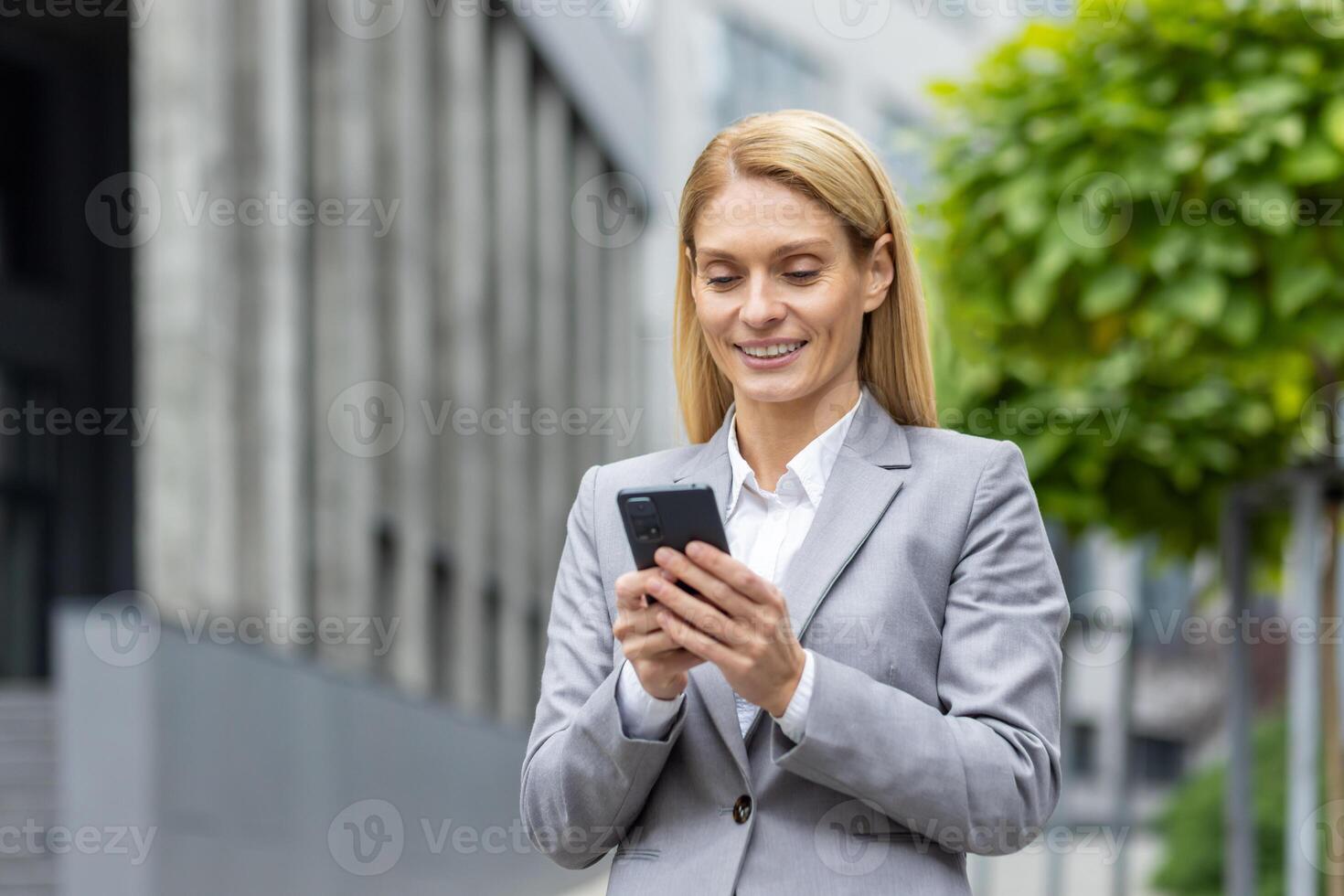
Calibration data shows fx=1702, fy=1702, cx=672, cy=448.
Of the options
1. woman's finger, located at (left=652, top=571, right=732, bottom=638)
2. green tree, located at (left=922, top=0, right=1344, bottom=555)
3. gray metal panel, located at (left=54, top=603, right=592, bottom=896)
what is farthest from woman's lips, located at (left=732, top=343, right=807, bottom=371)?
gray metal panel, located at (left=54, top=603, right=592, bottom=896)

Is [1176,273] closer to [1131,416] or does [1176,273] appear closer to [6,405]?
[1131,416]

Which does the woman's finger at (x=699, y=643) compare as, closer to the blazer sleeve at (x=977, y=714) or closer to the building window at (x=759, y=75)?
the blazer sleeve at (x=977, y=714)

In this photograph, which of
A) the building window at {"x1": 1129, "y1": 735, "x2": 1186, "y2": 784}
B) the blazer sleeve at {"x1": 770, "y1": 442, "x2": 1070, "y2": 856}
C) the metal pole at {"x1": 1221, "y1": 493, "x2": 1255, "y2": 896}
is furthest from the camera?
the building window at {"x1": 1129, "y1": 735, "x2": 1186, "y2": 784}

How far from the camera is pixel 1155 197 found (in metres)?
5.23

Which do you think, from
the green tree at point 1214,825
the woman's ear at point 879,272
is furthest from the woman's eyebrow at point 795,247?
the green tree at point 1214,825

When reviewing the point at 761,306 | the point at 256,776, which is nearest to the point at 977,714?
the point at 761,306

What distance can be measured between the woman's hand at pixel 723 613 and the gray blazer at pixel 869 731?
4.2 inches

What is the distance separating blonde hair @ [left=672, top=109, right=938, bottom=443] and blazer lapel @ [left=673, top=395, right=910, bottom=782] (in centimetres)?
6

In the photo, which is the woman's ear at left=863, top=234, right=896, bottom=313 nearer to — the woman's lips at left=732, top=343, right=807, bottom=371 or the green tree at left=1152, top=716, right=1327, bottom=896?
the woman's lips at left=732, top=343, right=807, bottom=371

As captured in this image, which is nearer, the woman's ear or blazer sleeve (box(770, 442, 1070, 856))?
blazer sleeve (box(770, 442, 1070, 856))

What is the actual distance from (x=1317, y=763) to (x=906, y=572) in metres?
4.34

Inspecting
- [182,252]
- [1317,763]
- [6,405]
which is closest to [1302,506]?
[1317,763]

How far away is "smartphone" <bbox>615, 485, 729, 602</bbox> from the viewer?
6.39 feet

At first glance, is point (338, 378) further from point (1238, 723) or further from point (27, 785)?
point (1238, 723)
